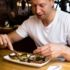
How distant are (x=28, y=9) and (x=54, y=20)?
77.9 inches

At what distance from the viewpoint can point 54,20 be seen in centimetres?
200

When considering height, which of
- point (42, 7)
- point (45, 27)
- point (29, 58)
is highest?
point (42, 7)

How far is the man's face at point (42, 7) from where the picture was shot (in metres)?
1.88

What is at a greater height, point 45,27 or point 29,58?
point 45,27

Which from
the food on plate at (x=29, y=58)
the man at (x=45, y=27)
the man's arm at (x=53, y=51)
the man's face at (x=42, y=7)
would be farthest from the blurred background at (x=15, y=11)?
the man's arm at (x=53, y=51)

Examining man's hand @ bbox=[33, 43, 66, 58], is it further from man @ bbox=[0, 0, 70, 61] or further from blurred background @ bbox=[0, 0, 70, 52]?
blurred background @ bbox=[0, 0, 70, 52]

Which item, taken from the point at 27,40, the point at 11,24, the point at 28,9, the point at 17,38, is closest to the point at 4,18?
the point at 11,24

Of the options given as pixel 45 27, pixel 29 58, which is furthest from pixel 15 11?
pixel 29 58

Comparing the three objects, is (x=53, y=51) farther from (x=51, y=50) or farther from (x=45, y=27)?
(x=45, y=27)

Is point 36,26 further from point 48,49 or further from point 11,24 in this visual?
point 11,24

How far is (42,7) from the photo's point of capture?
6.24 feet

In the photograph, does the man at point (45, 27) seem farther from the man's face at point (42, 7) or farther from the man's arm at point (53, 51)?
the man's arm at point (53, 51)

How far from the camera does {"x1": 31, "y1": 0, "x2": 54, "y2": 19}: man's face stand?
188 centimetres

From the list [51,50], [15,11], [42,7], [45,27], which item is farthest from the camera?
[15,11]
